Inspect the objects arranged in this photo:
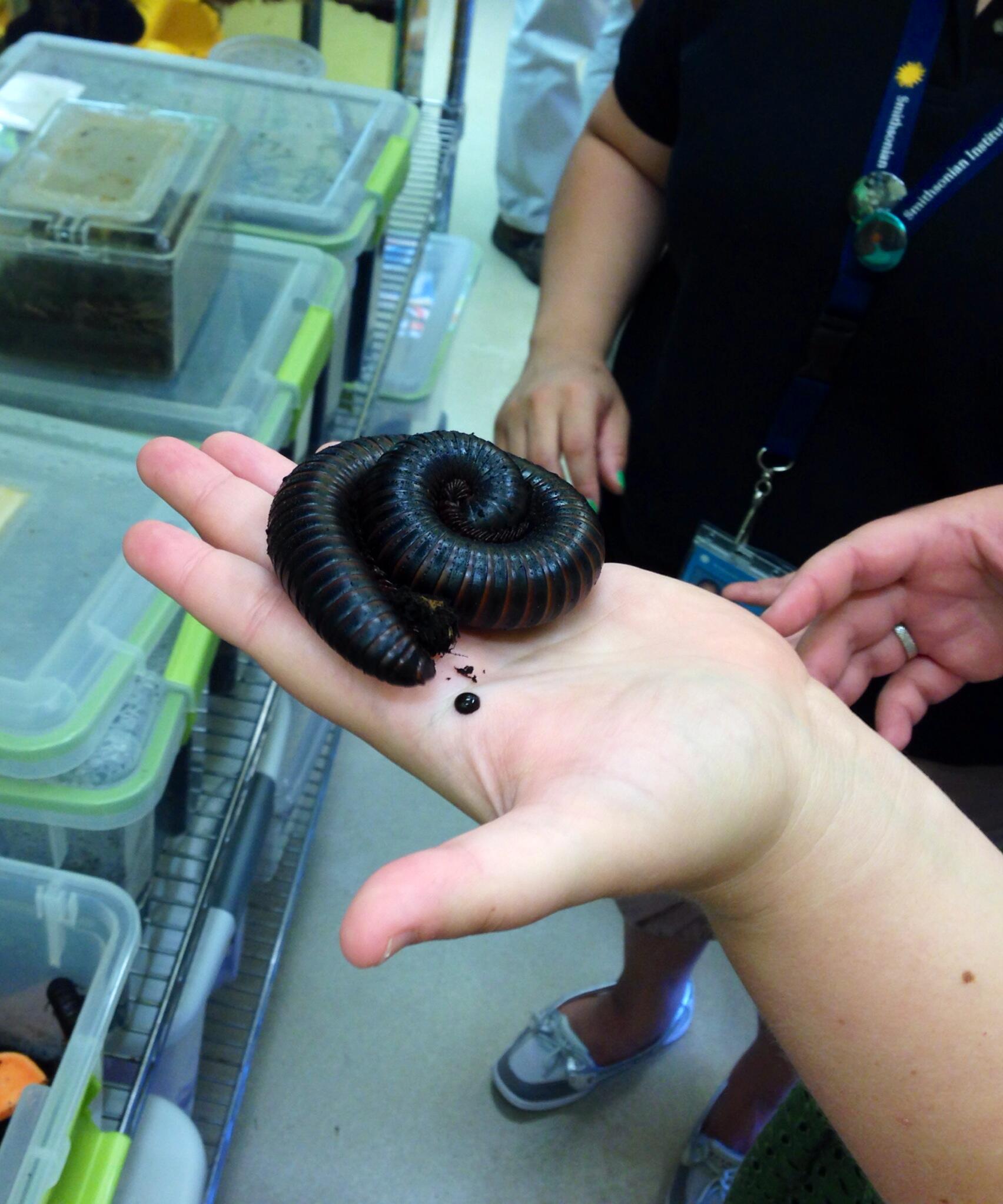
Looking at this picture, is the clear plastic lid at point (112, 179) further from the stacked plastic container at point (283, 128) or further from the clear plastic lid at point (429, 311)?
the clear plastic lid at point (429, 311)

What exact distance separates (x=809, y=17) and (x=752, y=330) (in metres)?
0.51

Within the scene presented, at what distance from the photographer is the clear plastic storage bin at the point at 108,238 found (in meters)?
1.92

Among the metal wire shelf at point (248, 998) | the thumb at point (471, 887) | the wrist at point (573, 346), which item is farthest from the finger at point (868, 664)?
the metal wire shelf at point (248, 998)

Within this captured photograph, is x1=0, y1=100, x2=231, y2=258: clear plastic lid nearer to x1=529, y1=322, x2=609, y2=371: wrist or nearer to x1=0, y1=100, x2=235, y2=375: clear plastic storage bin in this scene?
x1=0, y1=100, x2=235, y2=375: clear plastic storage bin

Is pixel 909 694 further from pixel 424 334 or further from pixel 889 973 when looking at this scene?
pixel 424 334

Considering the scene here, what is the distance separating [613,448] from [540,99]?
13.0ft

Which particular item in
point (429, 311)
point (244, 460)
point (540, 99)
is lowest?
point (429, 311)

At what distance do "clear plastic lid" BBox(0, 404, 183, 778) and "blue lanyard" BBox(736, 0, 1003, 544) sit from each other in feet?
4.16

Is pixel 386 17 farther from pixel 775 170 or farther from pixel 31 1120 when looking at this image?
pixel 31 1120

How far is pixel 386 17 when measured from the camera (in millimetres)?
2943

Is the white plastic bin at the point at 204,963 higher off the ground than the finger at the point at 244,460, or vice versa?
the finger at the point at 244,460

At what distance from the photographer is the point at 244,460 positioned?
1603 millimetres

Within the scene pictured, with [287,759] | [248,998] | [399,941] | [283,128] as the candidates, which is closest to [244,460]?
[399,941]

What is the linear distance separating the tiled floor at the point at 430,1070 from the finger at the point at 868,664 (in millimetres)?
1563
